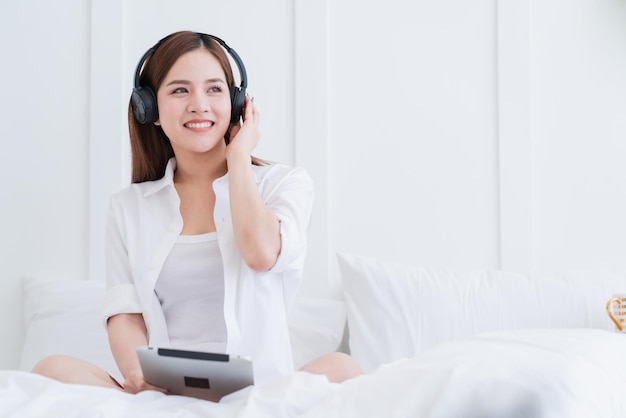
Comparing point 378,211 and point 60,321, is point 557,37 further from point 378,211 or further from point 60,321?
point 60,321

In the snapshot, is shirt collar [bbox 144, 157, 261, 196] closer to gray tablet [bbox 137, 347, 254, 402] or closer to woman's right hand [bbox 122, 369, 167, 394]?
woman's right hand [bbox 122, 369, 167, 394]

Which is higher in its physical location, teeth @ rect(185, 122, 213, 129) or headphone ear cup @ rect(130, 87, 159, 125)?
headphone ear cup @ rect(130, 87, 159, 125)

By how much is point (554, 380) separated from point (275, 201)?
106cm

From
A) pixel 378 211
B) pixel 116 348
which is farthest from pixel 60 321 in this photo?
pixel 378 211

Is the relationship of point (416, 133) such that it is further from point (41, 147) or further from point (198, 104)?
point (41, 147)

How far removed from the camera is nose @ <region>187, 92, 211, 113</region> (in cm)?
186

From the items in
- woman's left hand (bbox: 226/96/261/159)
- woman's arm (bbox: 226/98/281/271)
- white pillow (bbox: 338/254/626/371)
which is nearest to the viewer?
woman's arm (bbox: 226/98/281/271)

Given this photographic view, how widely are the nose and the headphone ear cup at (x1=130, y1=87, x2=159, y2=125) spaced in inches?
3.6

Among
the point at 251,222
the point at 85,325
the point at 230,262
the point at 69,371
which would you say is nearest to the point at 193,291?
the point at 230,262

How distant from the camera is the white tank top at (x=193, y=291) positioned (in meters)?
1.80

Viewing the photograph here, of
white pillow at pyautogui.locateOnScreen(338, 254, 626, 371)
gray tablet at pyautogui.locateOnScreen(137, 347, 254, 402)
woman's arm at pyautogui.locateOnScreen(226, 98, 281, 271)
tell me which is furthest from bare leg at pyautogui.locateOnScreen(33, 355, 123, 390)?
white pillow at pyautogui.locateOnScreen(338, 254, 626, 371)

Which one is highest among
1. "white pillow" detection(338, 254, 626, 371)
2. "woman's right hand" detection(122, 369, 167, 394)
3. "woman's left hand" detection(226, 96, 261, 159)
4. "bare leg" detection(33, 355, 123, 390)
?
"woman's left hand" detection(226, 96, 261, 159)

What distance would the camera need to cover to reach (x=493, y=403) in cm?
83

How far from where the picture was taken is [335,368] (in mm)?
1503
